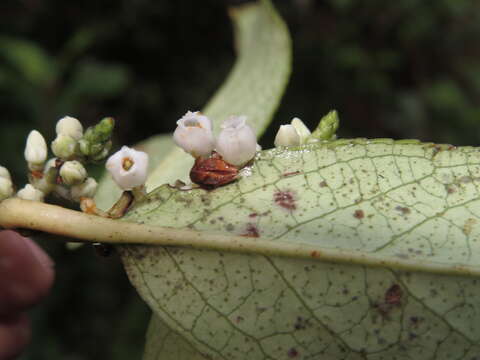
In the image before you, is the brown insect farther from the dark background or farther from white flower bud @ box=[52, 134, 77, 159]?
the dark background

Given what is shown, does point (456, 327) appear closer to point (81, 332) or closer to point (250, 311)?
point (250, 311)

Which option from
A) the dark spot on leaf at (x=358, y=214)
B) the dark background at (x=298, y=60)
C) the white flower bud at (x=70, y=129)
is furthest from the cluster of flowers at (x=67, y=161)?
the dark background at (x=298, y=60)

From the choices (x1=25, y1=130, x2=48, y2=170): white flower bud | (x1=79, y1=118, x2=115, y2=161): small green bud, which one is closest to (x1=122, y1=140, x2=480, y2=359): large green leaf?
(x1=79, y1=118, x2=115, y2=161): small green bud

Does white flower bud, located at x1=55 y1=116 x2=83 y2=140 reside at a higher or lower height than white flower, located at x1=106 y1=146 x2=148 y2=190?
higher

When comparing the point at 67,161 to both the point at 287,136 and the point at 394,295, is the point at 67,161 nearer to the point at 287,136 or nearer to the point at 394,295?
the point at 287,136

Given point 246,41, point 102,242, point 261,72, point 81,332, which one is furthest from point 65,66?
point 102,242

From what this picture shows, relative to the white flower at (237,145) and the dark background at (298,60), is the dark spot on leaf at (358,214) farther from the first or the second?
the dark background at (298,60)

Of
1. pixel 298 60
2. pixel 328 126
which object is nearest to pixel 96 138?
pixel 328 126
